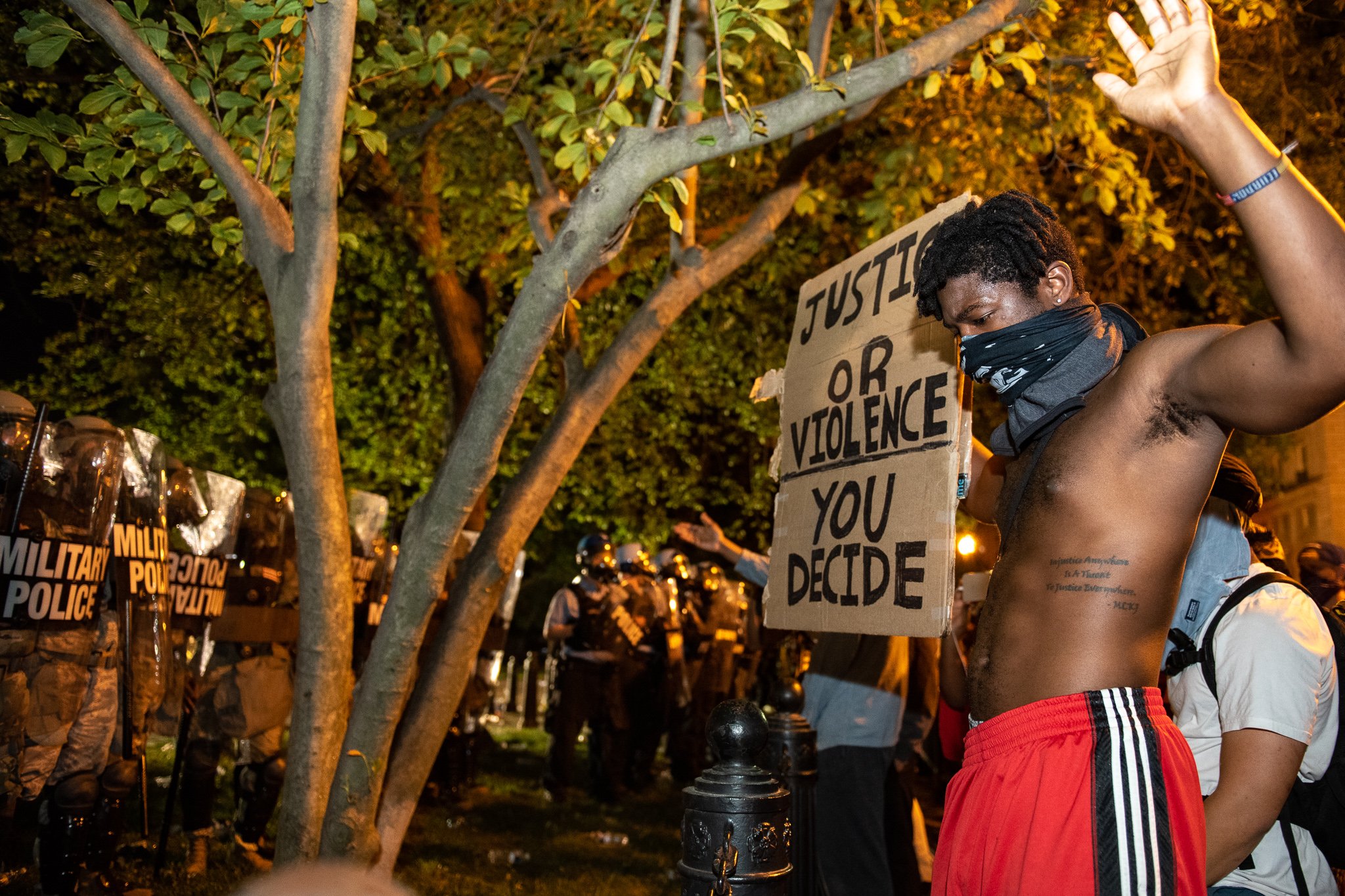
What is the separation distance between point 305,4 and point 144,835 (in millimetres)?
4984

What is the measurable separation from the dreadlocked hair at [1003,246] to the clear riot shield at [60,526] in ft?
14.8

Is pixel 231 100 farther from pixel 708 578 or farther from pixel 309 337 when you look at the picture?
pixel 708 578

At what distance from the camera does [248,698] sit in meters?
6.83

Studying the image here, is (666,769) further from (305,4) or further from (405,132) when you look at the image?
(305,4)

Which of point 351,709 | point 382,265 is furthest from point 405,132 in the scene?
point 382,265

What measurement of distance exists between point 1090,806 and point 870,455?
5.99ft

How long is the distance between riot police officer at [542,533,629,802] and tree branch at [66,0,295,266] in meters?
6.89

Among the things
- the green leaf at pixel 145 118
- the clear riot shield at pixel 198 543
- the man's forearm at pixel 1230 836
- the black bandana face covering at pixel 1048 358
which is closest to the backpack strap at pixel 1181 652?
the man's forearm at pixel 1230 836

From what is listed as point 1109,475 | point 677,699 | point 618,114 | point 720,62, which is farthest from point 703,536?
point 677,699

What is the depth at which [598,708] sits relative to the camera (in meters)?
10.7

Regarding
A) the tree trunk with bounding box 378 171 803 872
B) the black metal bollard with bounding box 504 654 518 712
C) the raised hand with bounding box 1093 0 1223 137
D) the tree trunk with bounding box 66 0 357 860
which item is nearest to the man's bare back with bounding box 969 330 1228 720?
the raised hand with bounding box 1093 0 1223 137

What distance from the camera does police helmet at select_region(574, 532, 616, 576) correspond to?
37.3 feet

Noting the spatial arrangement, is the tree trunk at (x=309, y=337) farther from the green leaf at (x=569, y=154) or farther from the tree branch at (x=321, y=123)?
the green leaf at (x=569, y=154)

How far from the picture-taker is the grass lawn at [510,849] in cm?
646
